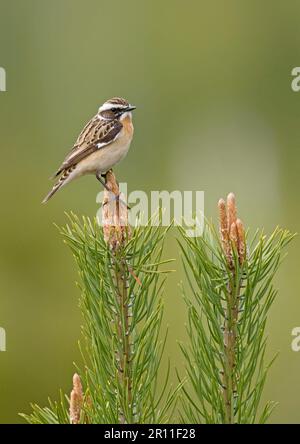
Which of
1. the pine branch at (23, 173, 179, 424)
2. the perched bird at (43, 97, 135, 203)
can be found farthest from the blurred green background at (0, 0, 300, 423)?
the pine branch at (23, 173, 179, 424)

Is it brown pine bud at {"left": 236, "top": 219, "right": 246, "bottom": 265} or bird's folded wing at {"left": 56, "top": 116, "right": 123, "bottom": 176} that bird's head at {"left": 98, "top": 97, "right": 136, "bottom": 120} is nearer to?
bird's folded wing at {"left": 56, "top": 116, "right": 123, "bottom": 176}

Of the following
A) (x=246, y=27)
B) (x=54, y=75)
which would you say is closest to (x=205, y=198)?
(x=54, y=75)

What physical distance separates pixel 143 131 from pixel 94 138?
43.2ft

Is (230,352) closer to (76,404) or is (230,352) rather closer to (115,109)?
(76,404)

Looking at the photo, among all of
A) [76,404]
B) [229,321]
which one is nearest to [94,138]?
[229,321]

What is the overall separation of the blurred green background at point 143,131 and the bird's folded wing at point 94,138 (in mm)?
5916

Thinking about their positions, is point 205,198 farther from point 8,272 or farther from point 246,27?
point 246,27

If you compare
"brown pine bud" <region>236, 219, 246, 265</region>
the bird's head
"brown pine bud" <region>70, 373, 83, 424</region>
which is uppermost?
the bird's head

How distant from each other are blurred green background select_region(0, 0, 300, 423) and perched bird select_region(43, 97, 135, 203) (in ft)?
19.3

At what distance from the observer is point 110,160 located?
7.33m

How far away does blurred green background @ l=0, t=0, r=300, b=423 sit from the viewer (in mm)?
15461

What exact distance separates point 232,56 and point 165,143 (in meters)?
6.27

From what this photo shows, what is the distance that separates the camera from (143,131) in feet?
67.7

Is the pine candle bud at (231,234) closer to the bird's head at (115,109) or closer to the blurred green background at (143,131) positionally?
the bird's head at (115,109)
